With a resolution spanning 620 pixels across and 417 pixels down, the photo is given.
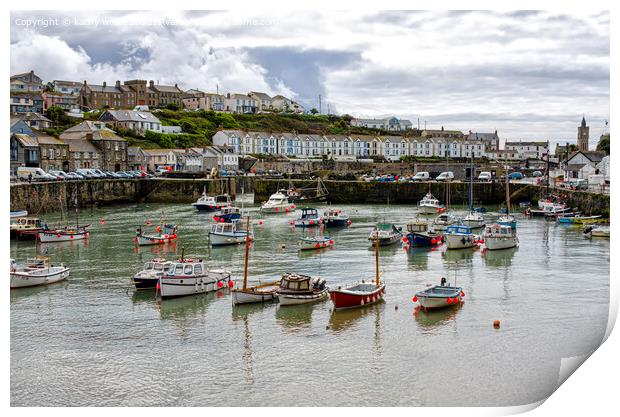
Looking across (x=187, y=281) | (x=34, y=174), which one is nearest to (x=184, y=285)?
(x=187, y=281)

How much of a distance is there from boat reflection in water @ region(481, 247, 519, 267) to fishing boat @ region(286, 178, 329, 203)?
21.0 metres

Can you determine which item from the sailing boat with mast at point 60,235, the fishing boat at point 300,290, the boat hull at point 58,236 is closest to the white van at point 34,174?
A: the sailing boat with mast at point 60,235

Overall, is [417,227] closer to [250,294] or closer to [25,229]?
[250,294]

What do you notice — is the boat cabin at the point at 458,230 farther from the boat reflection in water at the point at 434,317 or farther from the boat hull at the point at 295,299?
the boat hull at the point at 295,299

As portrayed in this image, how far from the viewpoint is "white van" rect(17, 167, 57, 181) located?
3525 centimetres

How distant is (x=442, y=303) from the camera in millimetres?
14305

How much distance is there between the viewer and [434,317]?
13844mm

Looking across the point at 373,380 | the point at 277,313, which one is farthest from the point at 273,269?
the point at 373,380

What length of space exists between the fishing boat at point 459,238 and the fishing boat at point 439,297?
23.4 ft

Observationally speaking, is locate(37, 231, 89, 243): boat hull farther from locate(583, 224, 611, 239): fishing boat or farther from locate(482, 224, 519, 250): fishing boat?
locate(583, 224, 611, 239): fishing boat

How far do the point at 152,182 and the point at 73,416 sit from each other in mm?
33936

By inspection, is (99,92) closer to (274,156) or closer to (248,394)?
(274,156)

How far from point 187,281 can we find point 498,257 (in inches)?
373

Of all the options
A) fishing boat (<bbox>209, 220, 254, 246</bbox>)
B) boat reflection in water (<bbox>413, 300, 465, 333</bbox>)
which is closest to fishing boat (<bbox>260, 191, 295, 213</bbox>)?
fishing boat (<bbox>209, 220, 254, 246</bbox>)
